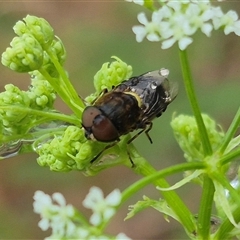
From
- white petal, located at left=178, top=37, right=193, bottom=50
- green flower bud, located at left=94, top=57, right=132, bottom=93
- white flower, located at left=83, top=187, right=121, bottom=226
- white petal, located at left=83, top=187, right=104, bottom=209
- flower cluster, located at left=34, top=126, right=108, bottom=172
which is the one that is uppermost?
green flower bud, located at left=94, top=57, right=132, bottom=93

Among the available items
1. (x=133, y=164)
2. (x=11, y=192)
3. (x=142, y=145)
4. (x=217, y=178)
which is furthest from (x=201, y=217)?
(x=11, y=192)

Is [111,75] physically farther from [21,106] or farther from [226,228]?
[226,228]

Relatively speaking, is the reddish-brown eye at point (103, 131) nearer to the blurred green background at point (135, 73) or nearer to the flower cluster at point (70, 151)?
the flower cluster at point (70, 151)

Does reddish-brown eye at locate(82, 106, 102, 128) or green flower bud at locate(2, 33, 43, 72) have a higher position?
green flower bud at locate(2, 33, 43, 72)

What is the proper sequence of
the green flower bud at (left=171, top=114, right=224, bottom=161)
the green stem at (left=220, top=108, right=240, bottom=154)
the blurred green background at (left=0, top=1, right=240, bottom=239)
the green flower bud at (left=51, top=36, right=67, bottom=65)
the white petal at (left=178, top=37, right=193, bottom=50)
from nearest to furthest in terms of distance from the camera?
the white petal at (left=178, top=37, right=193, bottom=50) → the green stem at (left=220, top=108, right=240, bottom=154) → the green flower bud at (left=51, top=36, right=67, bottom=65) → the green flower bud at (left=171, top=114, right=224, bottom=161) → the blurred green background at (left=0, top=1, right=240, bottom=239)

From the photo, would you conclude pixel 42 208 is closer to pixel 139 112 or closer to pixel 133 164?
pixel 133 164

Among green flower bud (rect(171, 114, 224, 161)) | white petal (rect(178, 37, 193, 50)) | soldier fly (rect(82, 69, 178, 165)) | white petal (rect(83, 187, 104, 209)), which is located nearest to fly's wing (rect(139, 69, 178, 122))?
soldier fly (rect(82, 69, 178, 165))

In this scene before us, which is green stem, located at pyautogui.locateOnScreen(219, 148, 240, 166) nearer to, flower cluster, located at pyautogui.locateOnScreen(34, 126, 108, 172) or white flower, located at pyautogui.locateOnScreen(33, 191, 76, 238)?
flower cluster, located at pyautogui.locateOnScreen(34, 126, 108, 172)
